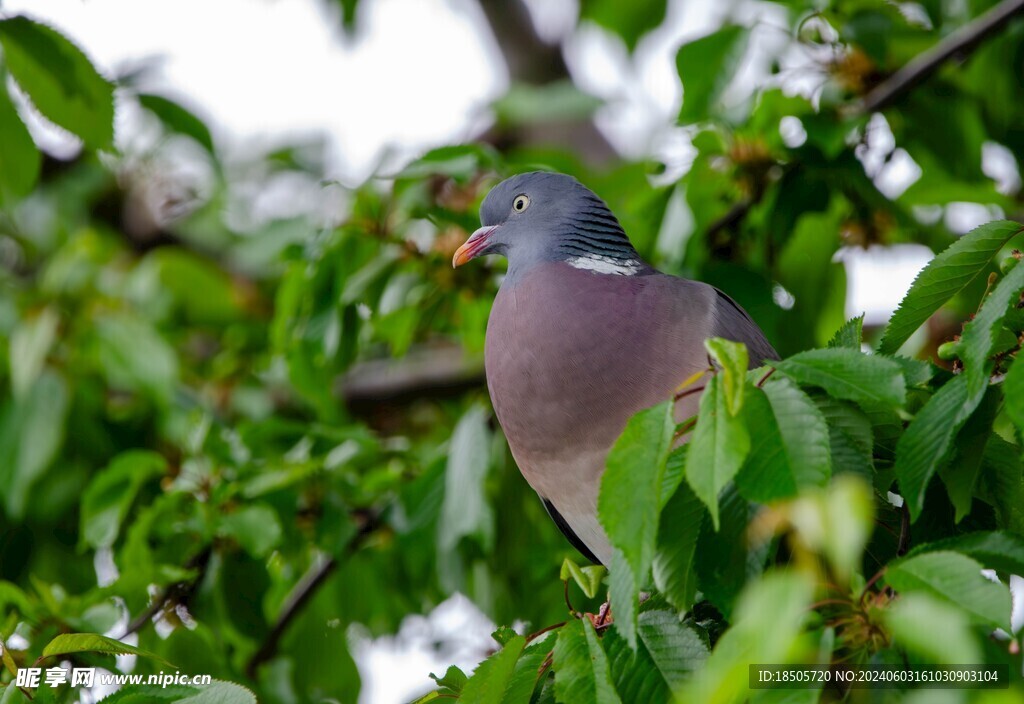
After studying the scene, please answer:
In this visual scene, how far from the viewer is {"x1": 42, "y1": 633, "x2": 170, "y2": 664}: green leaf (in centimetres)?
167

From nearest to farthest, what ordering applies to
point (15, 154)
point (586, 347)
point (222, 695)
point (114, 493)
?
point (222, 695) → point (586, 347) → point (15, 154) → point (114, 493)

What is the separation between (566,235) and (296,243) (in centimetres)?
115

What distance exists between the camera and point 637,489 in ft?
4.44

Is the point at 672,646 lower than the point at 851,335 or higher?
lower

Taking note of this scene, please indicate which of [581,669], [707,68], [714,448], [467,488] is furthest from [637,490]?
[707,68]

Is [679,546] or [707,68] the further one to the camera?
[707,68]

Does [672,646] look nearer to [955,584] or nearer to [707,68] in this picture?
[955,584]

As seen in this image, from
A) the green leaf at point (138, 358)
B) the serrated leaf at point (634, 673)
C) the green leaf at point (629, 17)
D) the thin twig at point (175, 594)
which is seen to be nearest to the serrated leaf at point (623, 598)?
the serrated leaf at point (634, 673)

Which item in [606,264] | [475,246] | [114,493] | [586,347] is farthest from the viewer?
[114,493]

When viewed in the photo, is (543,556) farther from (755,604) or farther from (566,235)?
(755,604)

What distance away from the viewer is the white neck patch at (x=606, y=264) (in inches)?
84.6

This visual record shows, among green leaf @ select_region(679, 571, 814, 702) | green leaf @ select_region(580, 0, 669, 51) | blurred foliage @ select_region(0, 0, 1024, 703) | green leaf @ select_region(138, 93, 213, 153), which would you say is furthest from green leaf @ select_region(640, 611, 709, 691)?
green leaf @ select_region(580, 0, 669, 51)

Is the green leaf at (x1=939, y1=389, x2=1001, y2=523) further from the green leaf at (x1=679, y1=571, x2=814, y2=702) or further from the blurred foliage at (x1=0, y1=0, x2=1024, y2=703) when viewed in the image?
the green leaf at (x1=679, y1=571, x2=814, y2=702)

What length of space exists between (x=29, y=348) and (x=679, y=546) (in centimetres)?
251
